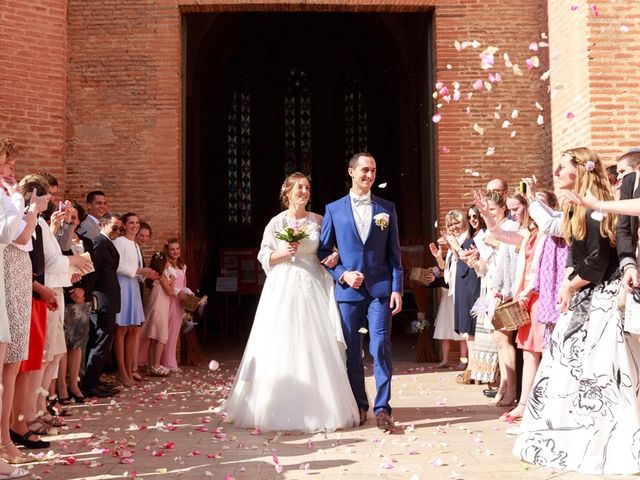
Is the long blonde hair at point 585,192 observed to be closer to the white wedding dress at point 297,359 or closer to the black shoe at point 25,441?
the white wedding dress at point 297,359

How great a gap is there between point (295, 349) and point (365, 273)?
2.80 feet

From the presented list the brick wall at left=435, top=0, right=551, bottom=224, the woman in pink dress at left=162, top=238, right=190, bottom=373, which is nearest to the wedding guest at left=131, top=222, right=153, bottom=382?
the woman in pink dress at left=162, top=238, right=190, bottom=373

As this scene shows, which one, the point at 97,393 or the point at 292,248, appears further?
the point at 97,393

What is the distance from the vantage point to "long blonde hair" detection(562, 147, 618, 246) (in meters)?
4.63

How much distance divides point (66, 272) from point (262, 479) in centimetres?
269

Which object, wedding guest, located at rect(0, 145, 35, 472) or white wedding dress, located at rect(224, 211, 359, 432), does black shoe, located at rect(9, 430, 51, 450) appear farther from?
white wedding dress, located at rect(224, 211, 359, 432)

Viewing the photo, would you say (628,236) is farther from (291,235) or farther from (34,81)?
(34,81)

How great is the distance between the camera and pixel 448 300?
1017 cm

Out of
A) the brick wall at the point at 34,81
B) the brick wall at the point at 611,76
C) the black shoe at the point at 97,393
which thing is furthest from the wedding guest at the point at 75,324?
the brick wall at the point at 611,76

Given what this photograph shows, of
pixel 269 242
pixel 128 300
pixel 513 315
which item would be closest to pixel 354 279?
pixel 269 242

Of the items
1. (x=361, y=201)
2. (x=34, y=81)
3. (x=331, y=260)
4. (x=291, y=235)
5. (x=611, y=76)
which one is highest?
(x=34, y=81)

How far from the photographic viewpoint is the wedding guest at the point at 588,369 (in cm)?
445

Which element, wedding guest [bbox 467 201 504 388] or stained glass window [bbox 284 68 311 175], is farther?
stained glass window [bbox 284 68 311 175]

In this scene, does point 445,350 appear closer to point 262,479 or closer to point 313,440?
point 313,440
